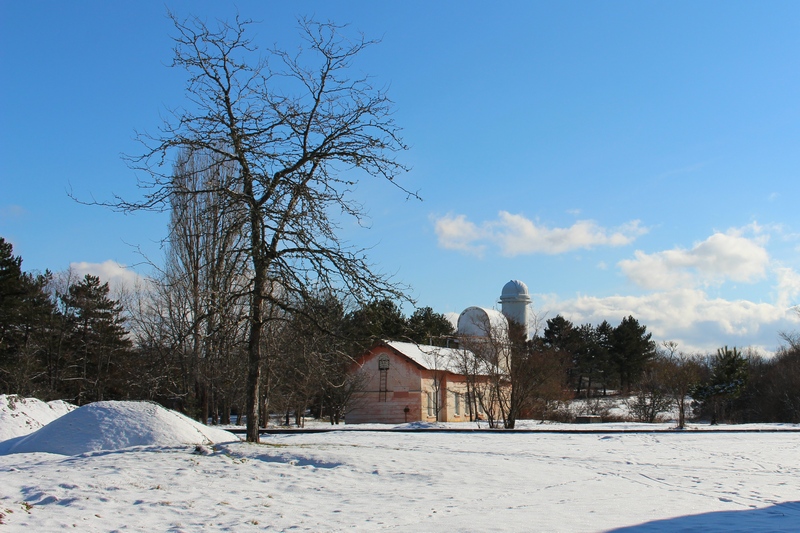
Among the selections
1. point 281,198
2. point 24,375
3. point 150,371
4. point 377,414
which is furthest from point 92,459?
point 377,414

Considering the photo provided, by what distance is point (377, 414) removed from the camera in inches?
1585

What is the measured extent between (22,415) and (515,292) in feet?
127

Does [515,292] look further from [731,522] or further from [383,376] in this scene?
[731,522]

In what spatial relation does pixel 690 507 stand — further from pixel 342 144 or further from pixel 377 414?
pixel 377 414

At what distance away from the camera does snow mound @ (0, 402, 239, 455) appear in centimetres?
1302

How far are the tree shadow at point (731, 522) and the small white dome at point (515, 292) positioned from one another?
42903 millimetres

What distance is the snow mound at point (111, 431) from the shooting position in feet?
42.7

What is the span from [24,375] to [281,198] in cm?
2521

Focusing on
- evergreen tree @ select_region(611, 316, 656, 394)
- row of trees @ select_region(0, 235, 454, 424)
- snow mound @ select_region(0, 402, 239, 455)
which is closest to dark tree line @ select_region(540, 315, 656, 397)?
evergreen tree @ select_region(611, 316, 656, 394)

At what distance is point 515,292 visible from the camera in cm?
5172

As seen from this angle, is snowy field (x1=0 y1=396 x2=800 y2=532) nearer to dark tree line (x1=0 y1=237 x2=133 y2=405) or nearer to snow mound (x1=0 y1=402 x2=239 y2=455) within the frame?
snow mound (x1=0 y1=402 x2=239 y2=455)

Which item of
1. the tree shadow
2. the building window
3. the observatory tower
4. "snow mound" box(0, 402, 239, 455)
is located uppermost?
the observatory tower

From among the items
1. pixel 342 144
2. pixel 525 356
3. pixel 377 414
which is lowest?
pixel 377 414

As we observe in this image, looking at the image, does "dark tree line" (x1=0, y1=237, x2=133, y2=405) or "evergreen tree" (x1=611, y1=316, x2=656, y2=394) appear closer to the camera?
"dark tree line" (x1=0, y1=237, x2=133, y2=405)
